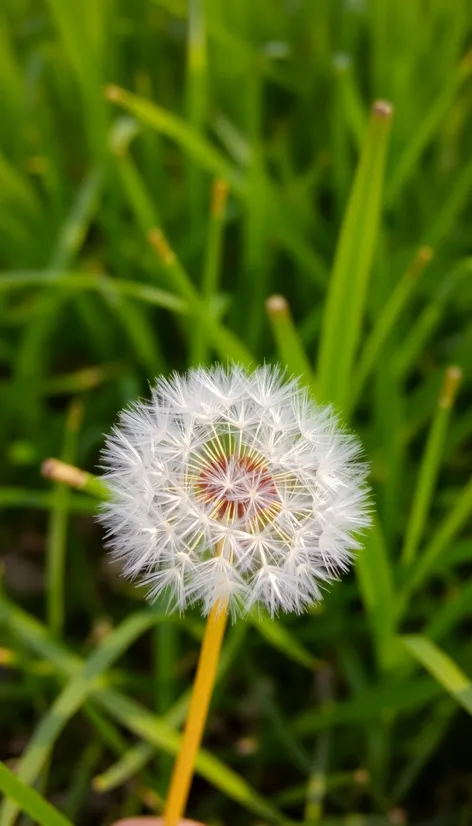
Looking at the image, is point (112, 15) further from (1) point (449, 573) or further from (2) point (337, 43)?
(1) point (449, 573)

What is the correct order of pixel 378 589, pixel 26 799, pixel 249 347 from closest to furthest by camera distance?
pixel 26 799
pixel 378 589
pixel 249 347

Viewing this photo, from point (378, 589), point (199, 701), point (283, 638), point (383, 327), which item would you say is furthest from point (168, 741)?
point (383, 327)

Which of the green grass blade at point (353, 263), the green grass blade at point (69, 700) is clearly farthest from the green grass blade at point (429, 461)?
the green grass blade at point (69, 700)

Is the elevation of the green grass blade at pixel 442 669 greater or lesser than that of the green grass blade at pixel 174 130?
lesser

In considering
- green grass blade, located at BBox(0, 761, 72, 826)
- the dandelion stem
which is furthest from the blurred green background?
the dandelion stem

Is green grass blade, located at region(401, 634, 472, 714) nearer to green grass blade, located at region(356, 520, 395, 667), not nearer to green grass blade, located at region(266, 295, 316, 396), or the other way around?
green grass blade, located at region(356, 520, 395, 667)

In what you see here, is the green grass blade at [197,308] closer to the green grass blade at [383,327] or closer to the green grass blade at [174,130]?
the green grass blade at [383,327]

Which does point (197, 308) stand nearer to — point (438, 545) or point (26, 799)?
point (438, 545)
